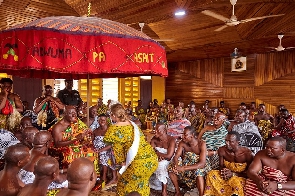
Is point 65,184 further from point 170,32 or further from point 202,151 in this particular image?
point 170,32

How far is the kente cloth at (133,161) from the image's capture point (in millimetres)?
3596

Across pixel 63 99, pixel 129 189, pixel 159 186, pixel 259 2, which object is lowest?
pixel 159 186

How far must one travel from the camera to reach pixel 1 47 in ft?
7.59

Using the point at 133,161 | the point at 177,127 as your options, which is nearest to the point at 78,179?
the point at 133,161

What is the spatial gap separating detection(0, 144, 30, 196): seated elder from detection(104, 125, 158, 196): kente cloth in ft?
3.62

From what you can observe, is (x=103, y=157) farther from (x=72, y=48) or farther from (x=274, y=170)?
(x=72, y=48)

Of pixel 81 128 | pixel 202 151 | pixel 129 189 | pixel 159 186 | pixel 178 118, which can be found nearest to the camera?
pixel 129 189

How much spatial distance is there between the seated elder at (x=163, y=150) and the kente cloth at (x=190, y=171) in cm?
15

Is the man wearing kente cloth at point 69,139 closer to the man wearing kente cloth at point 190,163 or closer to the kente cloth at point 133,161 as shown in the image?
the kente cloth at point 133,161

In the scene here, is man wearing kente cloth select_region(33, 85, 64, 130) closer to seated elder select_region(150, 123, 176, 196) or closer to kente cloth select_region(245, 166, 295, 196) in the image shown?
seated elder select_region(150, 123, 176, 196)

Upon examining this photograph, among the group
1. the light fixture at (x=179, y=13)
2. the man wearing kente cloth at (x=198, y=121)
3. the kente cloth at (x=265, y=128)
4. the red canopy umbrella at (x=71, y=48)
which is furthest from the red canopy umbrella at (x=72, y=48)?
the man wearing kente cloth at (x=198, y=121)

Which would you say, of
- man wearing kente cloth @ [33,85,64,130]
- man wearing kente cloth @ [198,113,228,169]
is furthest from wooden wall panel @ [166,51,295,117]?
man wearing kente cloth @ [33,85,64,130]

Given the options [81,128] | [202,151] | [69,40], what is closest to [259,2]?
[202,151]

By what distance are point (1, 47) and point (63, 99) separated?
3.59 m
